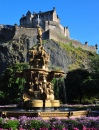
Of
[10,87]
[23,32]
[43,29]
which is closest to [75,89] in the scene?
[10,87]

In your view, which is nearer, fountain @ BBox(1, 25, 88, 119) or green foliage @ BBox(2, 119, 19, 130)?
green foliage @ BBox(2, 119, 19, 130)

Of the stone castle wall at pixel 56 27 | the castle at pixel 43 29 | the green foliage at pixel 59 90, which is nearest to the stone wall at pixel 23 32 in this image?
the castle at pixel 43 29

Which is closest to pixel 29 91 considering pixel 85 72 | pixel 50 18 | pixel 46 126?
pixel 46 126

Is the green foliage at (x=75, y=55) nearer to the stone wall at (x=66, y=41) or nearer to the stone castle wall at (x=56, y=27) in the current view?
the stone wall at (x=66, y=41)

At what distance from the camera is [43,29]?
98.0 m

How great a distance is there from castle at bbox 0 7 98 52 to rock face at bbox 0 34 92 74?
7.43 ft

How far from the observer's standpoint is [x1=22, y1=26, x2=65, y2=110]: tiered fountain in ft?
64.0

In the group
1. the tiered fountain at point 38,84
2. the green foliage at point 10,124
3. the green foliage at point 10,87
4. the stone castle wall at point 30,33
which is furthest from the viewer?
the stone castle wall at point 30,33

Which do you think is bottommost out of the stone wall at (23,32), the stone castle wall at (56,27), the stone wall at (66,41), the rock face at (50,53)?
the rock face at (50,53)

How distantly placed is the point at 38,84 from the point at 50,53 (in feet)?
217

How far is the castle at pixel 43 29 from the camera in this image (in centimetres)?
9037

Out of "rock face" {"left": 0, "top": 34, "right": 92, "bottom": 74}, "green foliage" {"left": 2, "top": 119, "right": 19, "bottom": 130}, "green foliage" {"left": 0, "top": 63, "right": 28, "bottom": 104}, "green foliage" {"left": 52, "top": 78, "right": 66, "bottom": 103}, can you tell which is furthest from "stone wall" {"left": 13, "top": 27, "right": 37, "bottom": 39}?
"green foliage" {"left": 2, "top": 119, "right": 19, "bottom": 130}

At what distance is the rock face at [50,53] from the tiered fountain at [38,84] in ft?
194

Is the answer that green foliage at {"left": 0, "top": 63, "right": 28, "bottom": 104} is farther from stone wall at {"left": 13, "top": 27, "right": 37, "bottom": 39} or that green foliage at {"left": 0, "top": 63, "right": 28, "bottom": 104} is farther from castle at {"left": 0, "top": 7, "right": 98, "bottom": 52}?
castle at {"left": 0, "top": 7, "right": 98, "bottom": 52}
